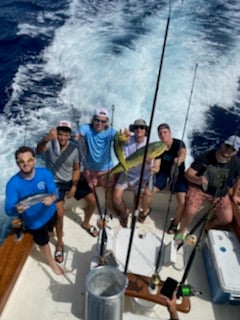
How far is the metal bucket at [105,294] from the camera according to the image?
185 centimetres

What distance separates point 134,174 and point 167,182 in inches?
18.8

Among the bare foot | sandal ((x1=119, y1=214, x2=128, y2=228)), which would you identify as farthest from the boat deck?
sandal ((x1=119, y1=214, x2=128, y2=228))

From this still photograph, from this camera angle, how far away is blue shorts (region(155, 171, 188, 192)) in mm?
3922

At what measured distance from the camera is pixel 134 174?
3818 mm

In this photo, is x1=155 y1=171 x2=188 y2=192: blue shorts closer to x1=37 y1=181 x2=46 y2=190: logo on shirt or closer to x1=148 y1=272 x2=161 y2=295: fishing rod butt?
x1=148 y1=272 x2=161 y2=295: fishing rod butt

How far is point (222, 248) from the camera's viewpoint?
3.44 metres

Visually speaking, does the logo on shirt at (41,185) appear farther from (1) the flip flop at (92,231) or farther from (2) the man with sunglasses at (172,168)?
(2) the man with sunglasses at (172,168)

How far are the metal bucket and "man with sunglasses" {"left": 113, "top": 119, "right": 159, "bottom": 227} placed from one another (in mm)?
1768

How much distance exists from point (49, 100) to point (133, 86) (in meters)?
1.85

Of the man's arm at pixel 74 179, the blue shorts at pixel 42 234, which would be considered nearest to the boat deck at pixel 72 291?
the blue shorts at pixel 42 234

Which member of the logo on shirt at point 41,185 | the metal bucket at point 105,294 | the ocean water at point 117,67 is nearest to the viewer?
the metal bucket at point 105,294

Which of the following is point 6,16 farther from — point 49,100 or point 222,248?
point 222,248

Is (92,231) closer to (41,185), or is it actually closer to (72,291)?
(72,291)

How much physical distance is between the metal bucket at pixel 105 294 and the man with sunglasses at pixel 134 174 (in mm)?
1768
